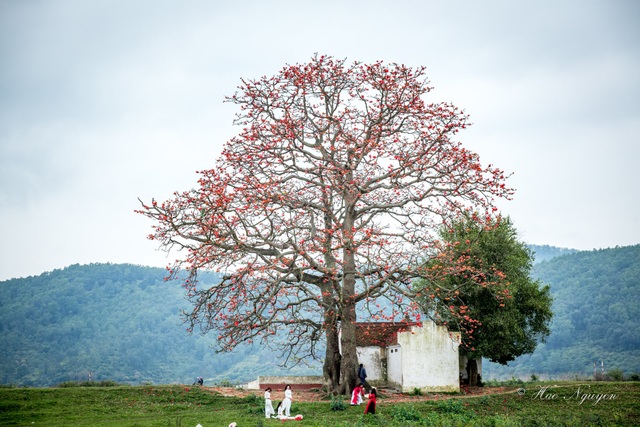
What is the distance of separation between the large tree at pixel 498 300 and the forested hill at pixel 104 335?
56579mm

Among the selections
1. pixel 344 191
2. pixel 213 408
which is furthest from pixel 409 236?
pixel 213 408

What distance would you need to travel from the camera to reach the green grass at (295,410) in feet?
63.9

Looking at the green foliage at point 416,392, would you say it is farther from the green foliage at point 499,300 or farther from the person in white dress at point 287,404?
the person in white dress at point 287,404

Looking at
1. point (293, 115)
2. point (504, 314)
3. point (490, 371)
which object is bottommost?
point (490, 371)

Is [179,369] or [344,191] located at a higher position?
[344,191]

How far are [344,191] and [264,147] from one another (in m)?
4.32

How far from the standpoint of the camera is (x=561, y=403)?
25.6m

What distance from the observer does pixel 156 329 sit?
97.4 metres

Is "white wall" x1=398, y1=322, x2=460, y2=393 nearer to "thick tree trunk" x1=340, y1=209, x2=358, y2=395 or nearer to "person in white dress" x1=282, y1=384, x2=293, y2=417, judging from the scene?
"thick tree trunk" x1=340, y1=209, x2=358, y2=395

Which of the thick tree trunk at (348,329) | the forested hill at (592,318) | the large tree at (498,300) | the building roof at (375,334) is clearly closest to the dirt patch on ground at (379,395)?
the thick tree trunk at (348,329)

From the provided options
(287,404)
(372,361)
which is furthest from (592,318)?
(287,404)

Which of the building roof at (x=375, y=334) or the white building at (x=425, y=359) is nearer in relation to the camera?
the white building at (x=425, y=359)

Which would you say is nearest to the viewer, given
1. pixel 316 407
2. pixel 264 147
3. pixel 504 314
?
pixel 316 407

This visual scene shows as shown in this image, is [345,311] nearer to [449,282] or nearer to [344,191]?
[344,191]
